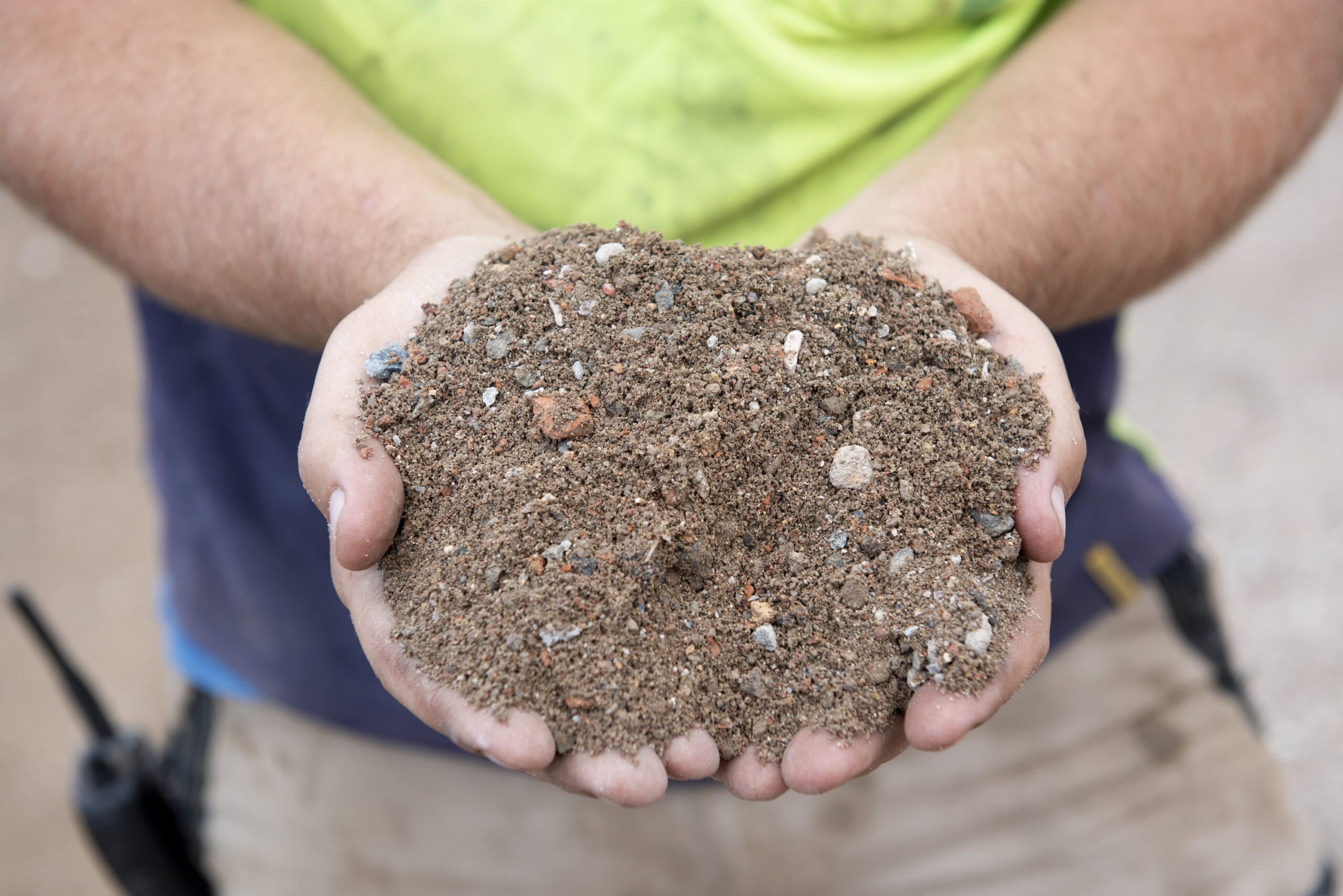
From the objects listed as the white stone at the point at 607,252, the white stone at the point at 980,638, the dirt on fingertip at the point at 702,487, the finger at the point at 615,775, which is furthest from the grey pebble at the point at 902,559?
the white stone at the point at 607,252

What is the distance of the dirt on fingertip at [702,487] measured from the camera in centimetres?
116

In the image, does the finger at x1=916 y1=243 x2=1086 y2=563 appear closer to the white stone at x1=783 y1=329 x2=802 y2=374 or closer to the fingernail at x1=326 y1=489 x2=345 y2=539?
the white stone at x1=783 y1=329 x2=802 y2=374

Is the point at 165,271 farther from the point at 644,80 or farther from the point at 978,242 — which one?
the point at 978,242

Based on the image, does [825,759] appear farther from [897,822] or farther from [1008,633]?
[897,822]

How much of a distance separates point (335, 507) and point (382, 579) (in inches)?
4.6

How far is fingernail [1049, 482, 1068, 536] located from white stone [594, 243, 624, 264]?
0.61m

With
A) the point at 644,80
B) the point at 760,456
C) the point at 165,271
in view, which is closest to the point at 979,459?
the point at 760,456

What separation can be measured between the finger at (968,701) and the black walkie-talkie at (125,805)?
68.3 inches

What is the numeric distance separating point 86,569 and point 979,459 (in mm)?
3388

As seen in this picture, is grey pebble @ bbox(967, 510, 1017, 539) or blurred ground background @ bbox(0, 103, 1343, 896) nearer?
grey pebble @ bbox(967, 510, 1017, 539)

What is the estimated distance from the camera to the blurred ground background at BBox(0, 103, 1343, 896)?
299cm

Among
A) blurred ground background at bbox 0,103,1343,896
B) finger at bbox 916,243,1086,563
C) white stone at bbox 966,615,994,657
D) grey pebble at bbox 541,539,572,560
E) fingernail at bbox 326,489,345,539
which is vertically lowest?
blurred ground background at bbox 0,103,1343,896

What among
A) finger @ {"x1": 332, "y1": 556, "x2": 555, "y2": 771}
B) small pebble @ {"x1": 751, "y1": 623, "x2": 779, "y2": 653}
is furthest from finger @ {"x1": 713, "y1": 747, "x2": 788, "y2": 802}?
finger @ {"x1": 332, "y1": 556, "x2": 555, "y2": 771}

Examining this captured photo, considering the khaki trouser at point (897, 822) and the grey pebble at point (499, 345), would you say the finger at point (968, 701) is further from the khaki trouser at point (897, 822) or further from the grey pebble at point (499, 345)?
the khaki trouser at point (897, 822)
